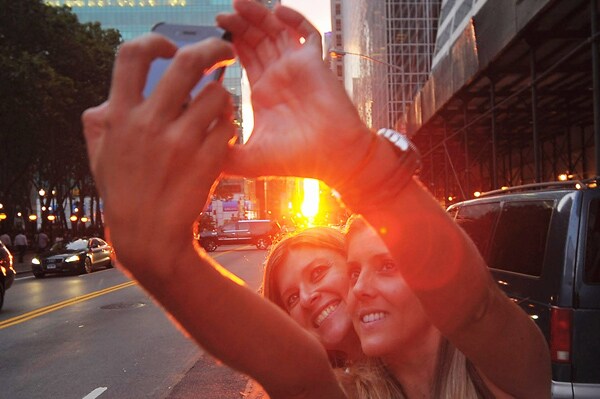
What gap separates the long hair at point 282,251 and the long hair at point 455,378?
0.61 metres

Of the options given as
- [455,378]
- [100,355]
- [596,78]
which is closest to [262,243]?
[100,355]

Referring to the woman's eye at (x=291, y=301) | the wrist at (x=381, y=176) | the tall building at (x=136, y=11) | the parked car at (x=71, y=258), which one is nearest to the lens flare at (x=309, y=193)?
the wrist at (x=381, y=176)

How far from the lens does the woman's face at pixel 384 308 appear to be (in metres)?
1.59

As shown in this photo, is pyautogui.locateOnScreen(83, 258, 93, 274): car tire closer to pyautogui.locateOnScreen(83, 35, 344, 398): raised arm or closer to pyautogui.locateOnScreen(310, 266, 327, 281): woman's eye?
pyautogui.locateOnScreen(310, 266, 327, 281): woman's eye

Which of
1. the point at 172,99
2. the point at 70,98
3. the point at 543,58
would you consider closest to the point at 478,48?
the point at 543,58

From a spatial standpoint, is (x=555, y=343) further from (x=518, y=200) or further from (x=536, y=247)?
(x=518, y=200)

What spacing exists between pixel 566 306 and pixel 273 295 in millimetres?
2678

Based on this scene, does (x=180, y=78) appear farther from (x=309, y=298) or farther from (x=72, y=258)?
(x=72, y=258)

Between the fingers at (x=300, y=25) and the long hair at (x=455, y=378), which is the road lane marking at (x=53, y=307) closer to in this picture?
the long hair at (x=455, y=378)

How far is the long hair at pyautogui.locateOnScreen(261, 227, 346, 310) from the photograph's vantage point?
2.06m

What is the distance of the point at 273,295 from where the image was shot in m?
2.06

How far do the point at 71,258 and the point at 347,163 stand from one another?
75.2 feet

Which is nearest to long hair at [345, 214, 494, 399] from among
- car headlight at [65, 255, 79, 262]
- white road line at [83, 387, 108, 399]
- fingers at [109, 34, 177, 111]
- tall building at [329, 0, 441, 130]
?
fingers at [109, 34, 177, 111]

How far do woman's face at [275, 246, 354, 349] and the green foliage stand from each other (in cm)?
2342
